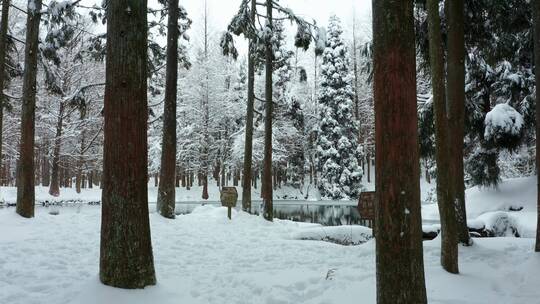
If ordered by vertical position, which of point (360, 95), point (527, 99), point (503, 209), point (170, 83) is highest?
point (360, 95)

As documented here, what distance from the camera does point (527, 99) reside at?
1128 centimetres

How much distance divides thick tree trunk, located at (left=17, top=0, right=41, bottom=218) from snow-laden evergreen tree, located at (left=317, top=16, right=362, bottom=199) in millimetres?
23615

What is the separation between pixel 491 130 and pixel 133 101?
951 cm

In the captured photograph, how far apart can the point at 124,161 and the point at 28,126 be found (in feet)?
27.2

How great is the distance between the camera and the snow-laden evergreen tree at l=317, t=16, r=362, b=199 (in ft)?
105

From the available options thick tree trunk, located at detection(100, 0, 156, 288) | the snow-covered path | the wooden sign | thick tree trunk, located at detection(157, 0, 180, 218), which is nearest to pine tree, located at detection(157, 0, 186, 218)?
thick tree trunk, located at detection(157, 0, 180, 218)

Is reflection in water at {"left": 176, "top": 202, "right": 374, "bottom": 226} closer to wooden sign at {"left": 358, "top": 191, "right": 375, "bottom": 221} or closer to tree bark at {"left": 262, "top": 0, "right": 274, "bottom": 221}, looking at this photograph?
tree bark at {"left": 262, "top": 0, "right": 274, "bottom": 221}

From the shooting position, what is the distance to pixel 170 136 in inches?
492

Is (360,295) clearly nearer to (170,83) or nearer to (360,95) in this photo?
(170,83)

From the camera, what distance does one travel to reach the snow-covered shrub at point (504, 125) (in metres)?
10.5

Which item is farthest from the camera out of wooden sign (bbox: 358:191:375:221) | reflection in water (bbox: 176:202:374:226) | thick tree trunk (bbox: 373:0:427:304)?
reflection in water (bbox: 176:202:374:226)

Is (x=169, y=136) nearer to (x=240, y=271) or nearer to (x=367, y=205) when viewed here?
(x=367, y=205)

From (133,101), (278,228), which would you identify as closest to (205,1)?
(278,228)

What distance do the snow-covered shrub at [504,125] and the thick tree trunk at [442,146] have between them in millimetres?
5490
